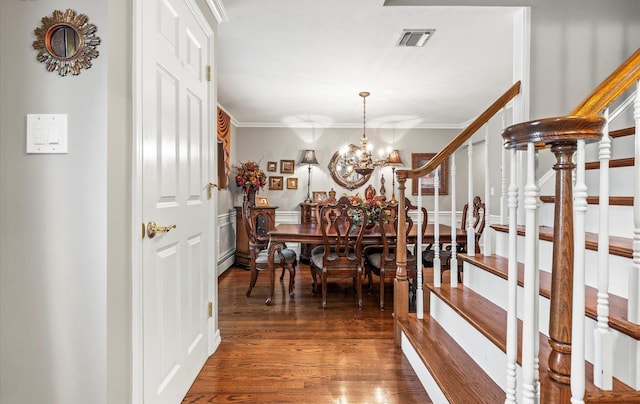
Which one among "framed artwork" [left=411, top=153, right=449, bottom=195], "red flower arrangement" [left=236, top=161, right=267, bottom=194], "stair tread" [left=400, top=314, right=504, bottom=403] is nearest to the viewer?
"stair tread" [left=400, top=314, right=504, bottom=403]

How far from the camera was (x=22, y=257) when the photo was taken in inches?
42.9

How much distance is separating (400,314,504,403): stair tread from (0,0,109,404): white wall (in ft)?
4.48

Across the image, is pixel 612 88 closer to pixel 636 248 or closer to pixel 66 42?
pixel 636 248

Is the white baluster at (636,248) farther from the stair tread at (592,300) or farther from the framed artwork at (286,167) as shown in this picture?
the framed artwork at (286,167)

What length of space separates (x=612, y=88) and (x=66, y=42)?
178cm

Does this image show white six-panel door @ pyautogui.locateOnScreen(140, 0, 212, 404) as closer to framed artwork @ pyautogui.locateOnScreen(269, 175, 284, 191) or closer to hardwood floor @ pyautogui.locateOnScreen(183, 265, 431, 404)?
hardwood floor @ pyautogui.locateOnScreen(183, 265, 431, 404)

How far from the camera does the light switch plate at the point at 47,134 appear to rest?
3.59ft

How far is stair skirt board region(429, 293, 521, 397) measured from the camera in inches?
54.8

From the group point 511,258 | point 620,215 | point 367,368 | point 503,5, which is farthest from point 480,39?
point 367,368

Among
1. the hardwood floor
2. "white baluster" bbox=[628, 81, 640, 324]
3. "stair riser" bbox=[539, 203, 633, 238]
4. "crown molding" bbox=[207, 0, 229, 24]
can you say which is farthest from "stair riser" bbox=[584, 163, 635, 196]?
"crown molding" bbox=[207, 0, 229, 24]

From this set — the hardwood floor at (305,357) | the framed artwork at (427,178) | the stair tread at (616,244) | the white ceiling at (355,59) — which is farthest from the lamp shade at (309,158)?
the stair tread at (616,244)

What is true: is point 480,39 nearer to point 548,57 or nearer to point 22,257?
point 548,57

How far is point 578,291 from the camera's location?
741 mm

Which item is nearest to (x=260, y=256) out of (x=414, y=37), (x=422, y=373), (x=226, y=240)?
(x=226, y=240)
